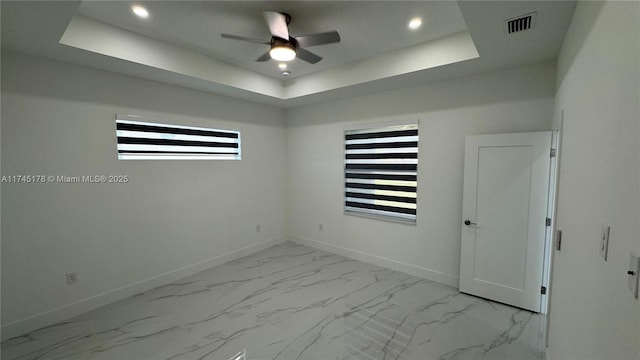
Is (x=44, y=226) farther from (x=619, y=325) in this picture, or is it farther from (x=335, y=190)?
(x=619, y=325)

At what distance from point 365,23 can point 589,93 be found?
1947 mm

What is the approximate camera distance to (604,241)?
3.42 ft

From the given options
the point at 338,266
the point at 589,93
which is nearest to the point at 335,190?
the point at 338,266

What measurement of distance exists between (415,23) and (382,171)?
6.92ft

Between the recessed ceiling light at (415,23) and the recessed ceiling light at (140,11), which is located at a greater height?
the recessed ceiling light at (415,23)

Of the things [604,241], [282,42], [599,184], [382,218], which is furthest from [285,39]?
[382,218]

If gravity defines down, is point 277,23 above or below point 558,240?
above

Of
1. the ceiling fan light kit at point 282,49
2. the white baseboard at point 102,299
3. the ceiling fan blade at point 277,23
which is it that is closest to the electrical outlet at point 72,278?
the white baseboard at point 102,299

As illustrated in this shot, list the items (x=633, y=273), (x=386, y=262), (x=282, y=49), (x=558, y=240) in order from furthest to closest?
(x=386, y=262) → (x=282, y=49) → (x=558, y=240) → (x=633, y=273)

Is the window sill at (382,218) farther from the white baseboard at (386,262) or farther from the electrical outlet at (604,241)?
the electrical outlet at (604,241)

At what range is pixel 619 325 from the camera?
86 cm

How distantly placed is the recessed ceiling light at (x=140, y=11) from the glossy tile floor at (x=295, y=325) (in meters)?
3.09

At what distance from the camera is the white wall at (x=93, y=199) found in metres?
2.58

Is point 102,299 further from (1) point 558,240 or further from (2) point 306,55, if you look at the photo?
(1) point 558,240
